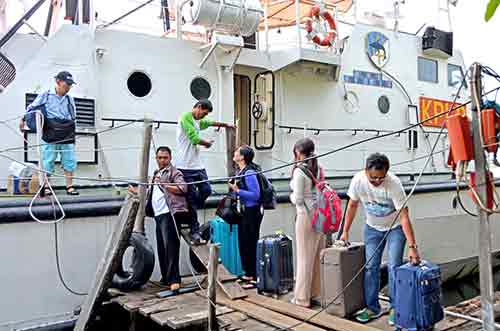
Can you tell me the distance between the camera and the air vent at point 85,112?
6.33 meters

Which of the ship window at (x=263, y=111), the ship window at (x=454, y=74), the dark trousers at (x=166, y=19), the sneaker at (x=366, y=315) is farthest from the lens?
the ship window at (x=454, y=74)

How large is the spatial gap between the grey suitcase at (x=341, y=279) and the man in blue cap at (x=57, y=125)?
2.83 m

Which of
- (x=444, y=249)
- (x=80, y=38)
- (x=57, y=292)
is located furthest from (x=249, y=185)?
→ (x=444, y=249)

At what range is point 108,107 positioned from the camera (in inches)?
262

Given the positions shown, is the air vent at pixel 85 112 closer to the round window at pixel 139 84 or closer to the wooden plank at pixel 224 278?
the round window at pixel 139 84

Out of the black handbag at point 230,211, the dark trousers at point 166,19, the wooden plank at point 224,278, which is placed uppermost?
the dark trousers at point 166,19

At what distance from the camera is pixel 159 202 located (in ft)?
16.5

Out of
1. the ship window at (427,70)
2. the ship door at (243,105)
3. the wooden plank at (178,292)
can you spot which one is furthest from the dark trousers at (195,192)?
the ship window at (427,70)

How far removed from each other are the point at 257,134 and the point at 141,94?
2034 millimetres

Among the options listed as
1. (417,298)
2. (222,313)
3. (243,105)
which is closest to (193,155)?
(222,313)

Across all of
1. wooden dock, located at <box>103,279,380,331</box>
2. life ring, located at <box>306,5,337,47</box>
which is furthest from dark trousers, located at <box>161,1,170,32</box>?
wooden dock, located at <box>103,279,380,331</box>

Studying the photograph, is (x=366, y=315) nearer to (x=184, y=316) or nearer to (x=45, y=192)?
(x=184, y=316)

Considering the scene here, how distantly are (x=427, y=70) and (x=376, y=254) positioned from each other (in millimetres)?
6892

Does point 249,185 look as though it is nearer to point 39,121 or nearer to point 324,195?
point 324,195
